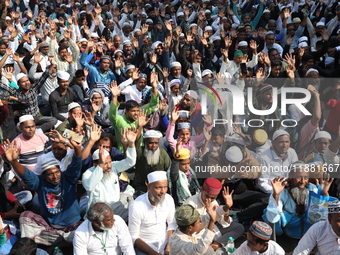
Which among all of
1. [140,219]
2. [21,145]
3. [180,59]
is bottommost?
[140,219]

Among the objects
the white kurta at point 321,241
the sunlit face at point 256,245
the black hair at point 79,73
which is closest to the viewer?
the sunlit face at point 256,245

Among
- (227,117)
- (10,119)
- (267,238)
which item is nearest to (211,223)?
(267,238)

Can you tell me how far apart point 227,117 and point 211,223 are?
10.7 feet

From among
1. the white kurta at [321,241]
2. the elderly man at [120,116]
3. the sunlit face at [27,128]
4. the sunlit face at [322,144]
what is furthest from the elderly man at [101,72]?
the white kurta at [321,241]

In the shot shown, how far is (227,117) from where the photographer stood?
629cm

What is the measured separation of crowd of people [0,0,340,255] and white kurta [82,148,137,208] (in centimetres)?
1

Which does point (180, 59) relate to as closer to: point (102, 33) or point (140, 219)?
point (102, 33)

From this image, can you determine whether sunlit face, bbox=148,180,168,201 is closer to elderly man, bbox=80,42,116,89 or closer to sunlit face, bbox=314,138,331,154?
sunlit face, bbox=314,138,331,154

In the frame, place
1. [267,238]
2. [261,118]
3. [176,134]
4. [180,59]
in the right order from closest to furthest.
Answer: [267,238], [176,134], [261,118], [180,59]

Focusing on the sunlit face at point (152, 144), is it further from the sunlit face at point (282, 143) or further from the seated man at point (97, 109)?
the sunlit face at point (282, 143)

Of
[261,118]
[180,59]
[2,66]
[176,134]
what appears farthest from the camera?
[180,59]

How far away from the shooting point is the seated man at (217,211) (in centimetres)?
385

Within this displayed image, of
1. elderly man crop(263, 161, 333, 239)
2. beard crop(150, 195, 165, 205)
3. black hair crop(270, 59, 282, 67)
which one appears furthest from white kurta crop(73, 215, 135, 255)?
black hair crop(270, 59, 282, 67)

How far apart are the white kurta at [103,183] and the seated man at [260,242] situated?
1.47m
